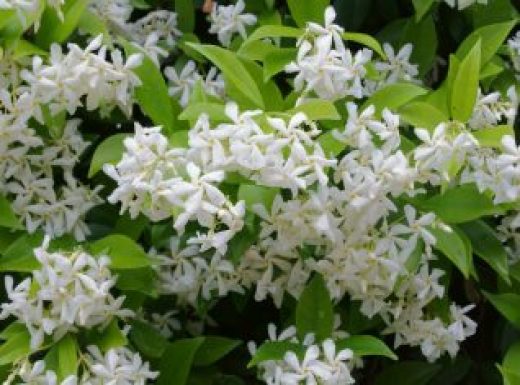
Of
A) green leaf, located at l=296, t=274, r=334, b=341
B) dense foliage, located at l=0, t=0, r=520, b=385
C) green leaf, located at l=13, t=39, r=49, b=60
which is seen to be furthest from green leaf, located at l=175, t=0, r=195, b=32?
green leaf, located at l=296, t=274, r=334, b=341

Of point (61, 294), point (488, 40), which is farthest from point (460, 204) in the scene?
point (61, 294)

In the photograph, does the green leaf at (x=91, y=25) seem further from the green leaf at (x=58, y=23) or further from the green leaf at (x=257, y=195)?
the green leaf at (x=257, y=195)

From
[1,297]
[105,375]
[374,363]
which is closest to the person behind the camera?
[105,375]

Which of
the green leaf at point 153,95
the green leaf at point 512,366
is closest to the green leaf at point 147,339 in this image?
the green leaf at point 153,95

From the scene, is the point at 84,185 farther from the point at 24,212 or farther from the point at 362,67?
the point at 362,67

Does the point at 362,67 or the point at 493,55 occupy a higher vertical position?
the point at 362,67

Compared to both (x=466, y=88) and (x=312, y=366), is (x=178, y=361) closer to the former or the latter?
(x=312, y=366)

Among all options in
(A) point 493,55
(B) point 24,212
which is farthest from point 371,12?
(B) point 24,212

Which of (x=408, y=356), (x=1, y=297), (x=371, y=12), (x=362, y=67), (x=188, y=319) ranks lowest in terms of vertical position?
(x=408, y=356)
